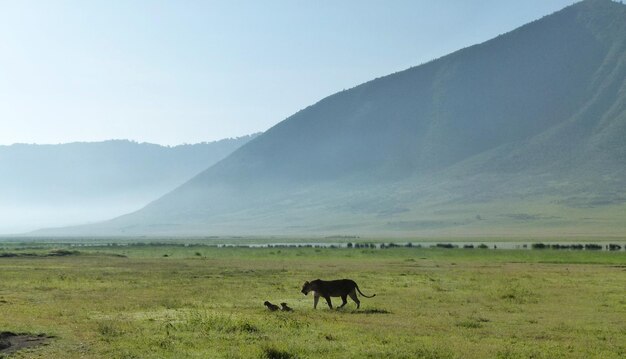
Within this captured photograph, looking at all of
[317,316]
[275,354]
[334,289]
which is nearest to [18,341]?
[275,354]

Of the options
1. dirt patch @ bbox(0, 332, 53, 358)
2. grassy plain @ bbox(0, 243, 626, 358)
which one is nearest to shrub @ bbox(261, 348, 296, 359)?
grassy plain @ bbox(0, 243, 626, 358)

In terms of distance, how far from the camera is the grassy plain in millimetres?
20422

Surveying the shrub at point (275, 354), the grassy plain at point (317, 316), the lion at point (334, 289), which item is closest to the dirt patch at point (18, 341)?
the grassy plain at point (317, 316)

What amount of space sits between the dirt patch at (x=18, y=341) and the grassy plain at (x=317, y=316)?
20.5 inches

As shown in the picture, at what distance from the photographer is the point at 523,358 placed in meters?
19.0

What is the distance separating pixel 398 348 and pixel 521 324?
23.6ft

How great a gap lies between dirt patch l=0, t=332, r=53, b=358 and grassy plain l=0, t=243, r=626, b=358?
522mm

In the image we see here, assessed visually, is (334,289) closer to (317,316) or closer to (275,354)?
(317,316)

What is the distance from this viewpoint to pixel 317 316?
2752cm

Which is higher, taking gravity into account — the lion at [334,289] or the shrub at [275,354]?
the lion at [334,289]

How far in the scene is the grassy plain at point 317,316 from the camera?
20.4 meters

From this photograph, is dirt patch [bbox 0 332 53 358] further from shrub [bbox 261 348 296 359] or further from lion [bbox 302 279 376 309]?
lion [bbox 302 279 376 309]

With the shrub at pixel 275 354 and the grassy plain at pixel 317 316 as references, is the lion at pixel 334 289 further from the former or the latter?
the shrub at pixel 275 354

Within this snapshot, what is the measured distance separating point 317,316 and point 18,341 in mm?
10684
